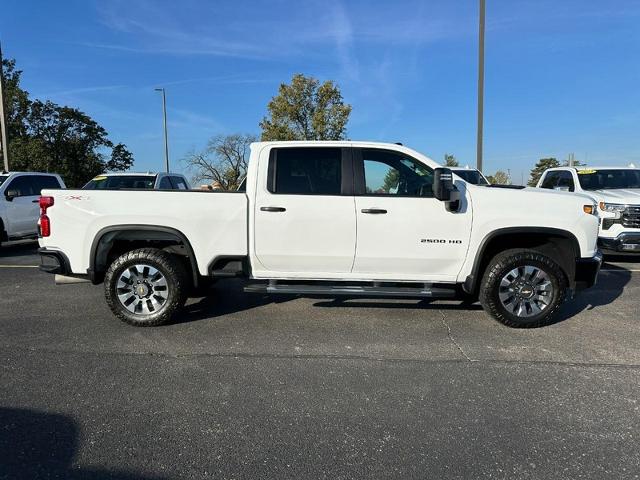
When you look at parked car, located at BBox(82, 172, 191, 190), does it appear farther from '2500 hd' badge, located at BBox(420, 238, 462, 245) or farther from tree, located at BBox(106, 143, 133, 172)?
tree, located at BBox(106, 143, 133, 172)

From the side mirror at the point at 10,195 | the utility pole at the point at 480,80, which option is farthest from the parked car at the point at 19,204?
the utility pole at the point at 480,80

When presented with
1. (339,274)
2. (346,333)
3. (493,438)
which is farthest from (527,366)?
(339,274)

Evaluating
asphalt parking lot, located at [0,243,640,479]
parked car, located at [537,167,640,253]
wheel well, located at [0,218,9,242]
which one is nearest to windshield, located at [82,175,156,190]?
wheel well, located at [0,218,9,242]

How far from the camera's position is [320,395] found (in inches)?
141

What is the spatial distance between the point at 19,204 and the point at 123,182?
2.45 meters

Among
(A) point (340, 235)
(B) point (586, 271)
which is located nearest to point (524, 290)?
(B) point (586, 271)

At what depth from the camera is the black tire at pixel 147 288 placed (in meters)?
5.12

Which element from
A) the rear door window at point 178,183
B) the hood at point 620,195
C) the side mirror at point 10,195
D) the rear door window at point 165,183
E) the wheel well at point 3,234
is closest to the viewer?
the hood at point 620,195

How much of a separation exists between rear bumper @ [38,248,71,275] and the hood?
9.13 m

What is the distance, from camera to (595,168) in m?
10.7

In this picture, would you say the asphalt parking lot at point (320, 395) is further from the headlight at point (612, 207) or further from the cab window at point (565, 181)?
the cab window at point (565, 181)

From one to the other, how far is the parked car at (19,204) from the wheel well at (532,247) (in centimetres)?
1055

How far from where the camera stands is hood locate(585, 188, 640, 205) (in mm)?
8734

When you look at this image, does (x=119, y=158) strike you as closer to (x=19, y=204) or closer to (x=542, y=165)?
(x=19, y=204)
